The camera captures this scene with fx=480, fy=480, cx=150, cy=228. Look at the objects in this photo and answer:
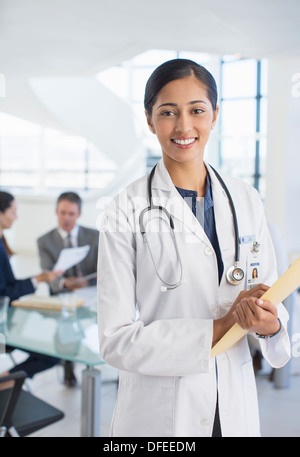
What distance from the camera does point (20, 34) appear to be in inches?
59.3

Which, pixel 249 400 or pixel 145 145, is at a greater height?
pixel 145 145

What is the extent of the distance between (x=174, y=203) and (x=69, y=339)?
1248 millimetres

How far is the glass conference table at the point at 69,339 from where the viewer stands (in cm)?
202

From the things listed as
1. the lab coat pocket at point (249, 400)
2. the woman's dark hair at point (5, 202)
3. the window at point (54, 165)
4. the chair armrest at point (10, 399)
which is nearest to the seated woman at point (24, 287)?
the woman's dark hair at point (5, 202)

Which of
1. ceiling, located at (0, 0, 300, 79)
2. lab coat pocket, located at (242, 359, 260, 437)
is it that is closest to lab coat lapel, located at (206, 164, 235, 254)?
lab coat pocket, located at (242, 359, 260, 437)

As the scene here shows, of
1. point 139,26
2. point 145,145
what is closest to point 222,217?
point 139,26

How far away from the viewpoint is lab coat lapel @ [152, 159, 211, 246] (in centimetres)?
111

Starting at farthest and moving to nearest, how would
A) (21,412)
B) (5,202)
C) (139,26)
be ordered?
(5,202) → (21,412) → (139,26)

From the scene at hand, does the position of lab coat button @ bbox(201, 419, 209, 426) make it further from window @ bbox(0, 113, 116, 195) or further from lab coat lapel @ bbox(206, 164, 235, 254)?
window @ bbox(0, 113, 116, 195)

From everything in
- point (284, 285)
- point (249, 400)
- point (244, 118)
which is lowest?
point (249, 400)

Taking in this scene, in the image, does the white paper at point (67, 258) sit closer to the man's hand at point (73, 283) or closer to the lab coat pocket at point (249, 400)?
the man's hand at point (73, 283)

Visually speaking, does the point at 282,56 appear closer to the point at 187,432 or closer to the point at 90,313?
the point at 187,432

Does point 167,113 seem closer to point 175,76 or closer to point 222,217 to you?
point 175,76

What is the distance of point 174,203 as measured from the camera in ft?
3.70
